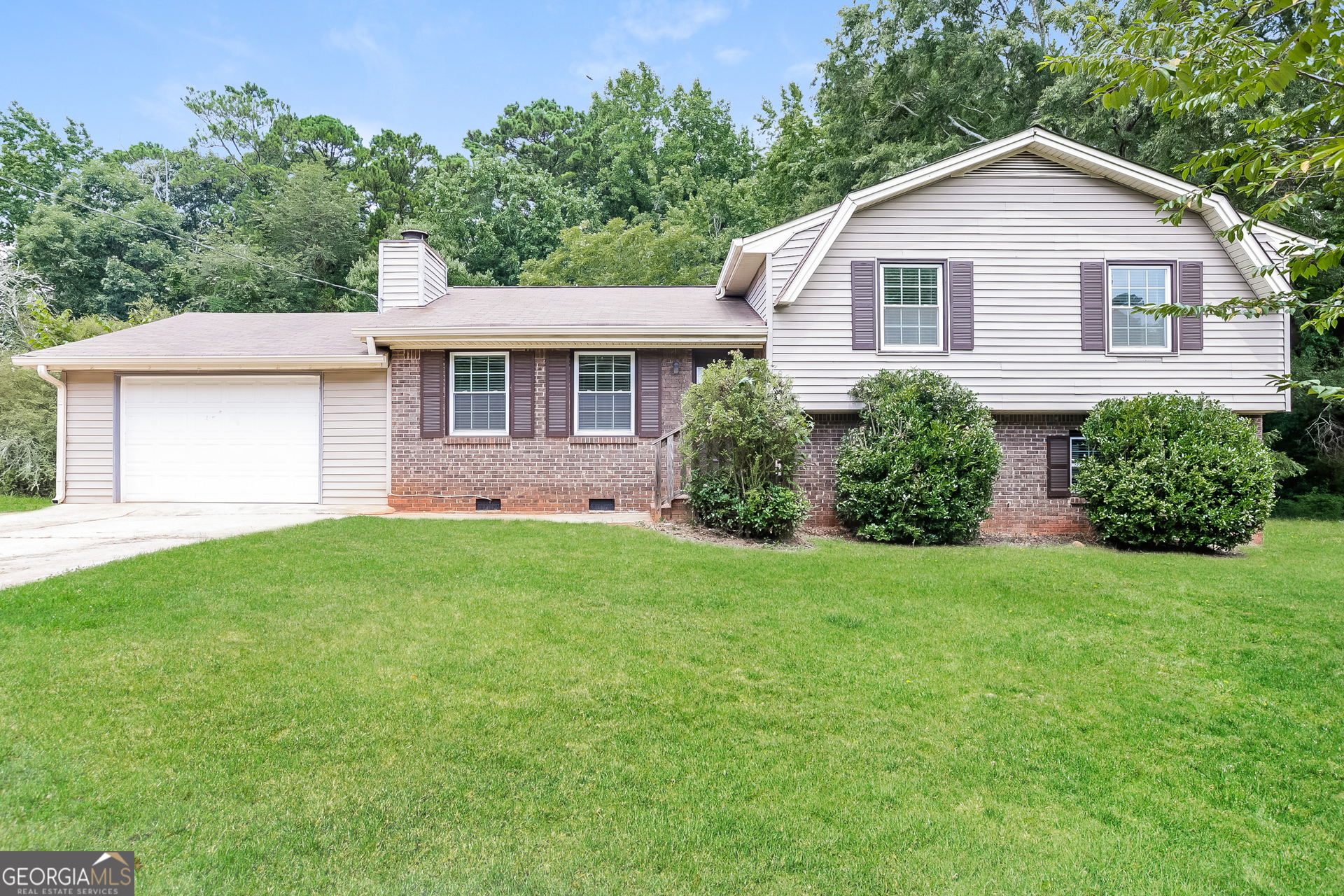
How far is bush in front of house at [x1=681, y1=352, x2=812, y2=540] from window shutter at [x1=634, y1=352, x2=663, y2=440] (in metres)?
1.93

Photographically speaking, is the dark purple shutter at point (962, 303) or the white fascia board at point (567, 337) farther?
the white fascia board at point (567, 337)

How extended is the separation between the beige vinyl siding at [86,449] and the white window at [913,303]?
43.4ft

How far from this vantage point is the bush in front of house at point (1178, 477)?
9.00 metres

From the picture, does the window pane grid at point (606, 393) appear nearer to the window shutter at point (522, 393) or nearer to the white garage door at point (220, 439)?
the window shutter at point (522, 393)

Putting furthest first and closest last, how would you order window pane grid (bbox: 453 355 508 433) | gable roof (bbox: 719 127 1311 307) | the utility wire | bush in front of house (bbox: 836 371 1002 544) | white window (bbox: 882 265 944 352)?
the utility wire
window pane grid (bbox: 453 355 508 433)
white window (bbox: 882 265 944 352)
gable roof (bbox: 719 127 1311 307)
bush in front of house (bbox: 836 371 1002 544)

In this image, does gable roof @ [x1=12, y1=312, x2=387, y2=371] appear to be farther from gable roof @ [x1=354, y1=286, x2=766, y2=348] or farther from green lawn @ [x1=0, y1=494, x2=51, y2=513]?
green lawn @ [x1=0, y1=494, x2=51, y2=513]

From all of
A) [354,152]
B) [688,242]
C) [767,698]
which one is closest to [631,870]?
[767,698]

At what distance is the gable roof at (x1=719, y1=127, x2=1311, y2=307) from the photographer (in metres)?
10.0

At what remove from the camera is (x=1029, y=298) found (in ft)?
34.6

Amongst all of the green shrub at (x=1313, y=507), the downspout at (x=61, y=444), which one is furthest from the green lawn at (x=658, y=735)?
the green shrub at (x=1313, y=507)

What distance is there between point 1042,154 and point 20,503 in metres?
18.1

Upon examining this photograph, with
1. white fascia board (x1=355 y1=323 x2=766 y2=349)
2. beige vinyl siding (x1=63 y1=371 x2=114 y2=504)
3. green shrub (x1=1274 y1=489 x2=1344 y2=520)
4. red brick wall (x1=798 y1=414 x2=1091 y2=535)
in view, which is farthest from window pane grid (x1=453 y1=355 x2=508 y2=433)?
green shrub (x1=1274 y1=489 x2=1344 y2=520)

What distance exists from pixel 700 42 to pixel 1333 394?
32236mm

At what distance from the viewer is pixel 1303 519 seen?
570 inches
